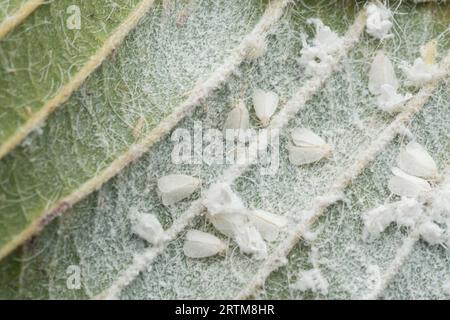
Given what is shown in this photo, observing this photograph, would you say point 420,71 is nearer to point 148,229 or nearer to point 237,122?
point 237,122

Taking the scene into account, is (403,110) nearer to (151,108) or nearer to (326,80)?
(326,80)

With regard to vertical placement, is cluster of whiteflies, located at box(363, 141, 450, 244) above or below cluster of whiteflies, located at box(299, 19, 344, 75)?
below

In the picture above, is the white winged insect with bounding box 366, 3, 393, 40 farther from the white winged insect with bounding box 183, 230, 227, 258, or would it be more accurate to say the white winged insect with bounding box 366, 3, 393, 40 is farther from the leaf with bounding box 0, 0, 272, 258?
the white winged insect with bounding box 183, 230, 227, 258

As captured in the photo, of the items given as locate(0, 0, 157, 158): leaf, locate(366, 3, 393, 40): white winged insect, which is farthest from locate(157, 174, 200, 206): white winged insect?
locate(366, 3, 393, 40): white winged insect

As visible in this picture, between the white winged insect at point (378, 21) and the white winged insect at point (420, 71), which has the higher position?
the white winged insect at point (378, 21)

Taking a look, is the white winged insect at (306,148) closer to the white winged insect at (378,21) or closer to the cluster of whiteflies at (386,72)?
the cluster of whiteflies at (386,72)

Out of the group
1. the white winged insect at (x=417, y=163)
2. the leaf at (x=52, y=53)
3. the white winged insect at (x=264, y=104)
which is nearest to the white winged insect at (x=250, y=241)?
the white winged insect at (x=264, y=104)

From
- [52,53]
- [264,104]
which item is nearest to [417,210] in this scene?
[264,104]
